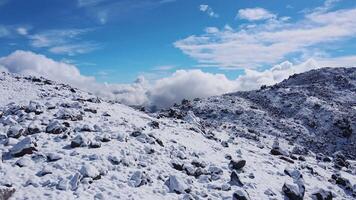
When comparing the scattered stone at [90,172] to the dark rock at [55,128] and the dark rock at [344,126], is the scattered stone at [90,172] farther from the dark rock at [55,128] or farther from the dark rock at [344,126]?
the dark rock at [344,126]

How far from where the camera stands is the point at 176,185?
62.3 feet

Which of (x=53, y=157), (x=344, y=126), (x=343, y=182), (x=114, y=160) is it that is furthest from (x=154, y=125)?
(x=344, y=126)

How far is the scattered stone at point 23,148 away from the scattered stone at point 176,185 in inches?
291

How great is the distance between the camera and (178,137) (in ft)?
94.1

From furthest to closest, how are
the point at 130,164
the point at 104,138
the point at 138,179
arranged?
the point at 104,138
the point at 130,164
the point at 138,179

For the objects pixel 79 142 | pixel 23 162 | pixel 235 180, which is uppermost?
pixel 79 142

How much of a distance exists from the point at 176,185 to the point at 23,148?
8171 millimetres

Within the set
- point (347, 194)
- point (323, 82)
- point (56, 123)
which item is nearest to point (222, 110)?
point (323, 82)

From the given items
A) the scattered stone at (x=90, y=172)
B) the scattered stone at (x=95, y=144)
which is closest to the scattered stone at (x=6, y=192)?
the scattered stone at (x=90, y=172)

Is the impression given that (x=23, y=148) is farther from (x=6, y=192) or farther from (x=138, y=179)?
(x=138, y=179)

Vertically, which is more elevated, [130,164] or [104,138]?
[104,138]

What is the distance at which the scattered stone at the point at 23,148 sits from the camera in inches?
753

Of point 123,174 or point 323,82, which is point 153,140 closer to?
point 123,174

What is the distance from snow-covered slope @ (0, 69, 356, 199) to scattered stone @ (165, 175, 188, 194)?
5cm
